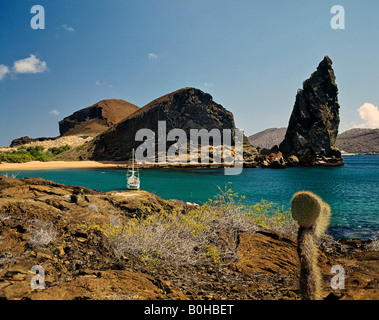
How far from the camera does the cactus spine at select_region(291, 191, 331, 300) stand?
11.7ft

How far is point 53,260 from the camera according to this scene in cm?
457

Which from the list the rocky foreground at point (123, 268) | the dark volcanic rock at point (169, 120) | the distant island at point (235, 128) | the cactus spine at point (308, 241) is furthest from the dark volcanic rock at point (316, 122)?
the cactus spine at point (308, 241)

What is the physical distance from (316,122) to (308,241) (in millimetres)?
87625

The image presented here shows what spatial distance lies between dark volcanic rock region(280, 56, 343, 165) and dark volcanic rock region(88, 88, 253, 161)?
22.2 metres

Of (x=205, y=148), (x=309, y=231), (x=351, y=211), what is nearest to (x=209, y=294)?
(x=309, y=231)

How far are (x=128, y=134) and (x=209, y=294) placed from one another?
8237 centimetres

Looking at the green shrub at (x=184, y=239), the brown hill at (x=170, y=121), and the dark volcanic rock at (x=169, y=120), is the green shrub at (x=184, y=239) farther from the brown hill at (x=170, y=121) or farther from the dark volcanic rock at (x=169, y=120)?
the brown hill at (x=170, y=121)

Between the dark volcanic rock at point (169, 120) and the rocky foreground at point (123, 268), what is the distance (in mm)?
72846

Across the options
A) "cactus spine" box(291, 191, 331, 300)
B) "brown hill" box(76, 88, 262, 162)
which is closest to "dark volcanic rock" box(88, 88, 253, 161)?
"brown hill" box(76, 88, 262, 162)

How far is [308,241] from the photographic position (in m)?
3.63

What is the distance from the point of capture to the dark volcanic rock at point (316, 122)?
3127 inches

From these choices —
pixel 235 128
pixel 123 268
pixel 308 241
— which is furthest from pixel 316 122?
pixel 123 268

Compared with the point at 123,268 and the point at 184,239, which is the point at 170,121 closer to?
the point at 184,239
